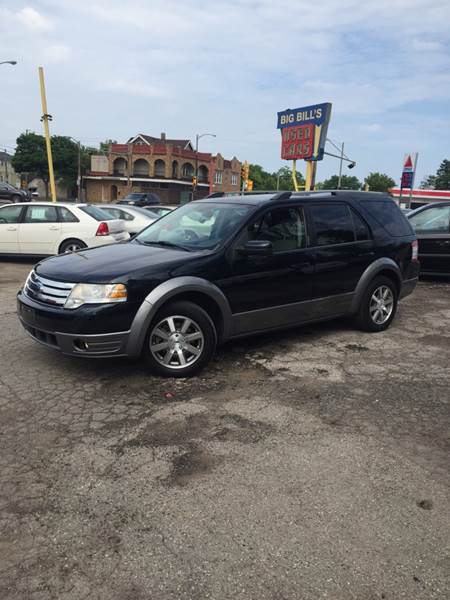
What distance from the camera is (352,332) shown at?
6.14 meters

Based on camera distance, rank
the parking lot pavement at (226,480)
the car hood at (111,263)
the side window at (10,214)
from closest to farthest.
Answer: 1. the parking lot pavement at (226,480)
2. the car hood at (111,263)
3. the side window at (10,214)

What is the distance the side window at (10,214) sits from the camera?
1080 cm

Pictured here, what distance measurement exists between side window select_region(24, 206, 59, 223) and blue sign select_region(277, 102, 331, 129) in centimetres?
1460

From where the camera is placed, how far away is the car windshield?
4824mm

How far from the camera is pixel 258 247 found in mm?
4559

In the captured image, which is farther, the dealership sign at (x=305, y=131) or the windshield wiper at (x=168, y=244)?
the dealership sign at (x=305, y=131)

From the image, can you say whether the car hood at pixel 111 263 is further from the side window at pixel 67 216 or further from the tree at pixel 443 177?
the tree at pixel 443 177

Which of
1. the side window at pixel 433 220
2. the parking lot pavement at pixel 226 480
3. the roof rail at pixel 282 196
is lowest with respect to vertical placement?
the parking lot pavement at pixel 226 480

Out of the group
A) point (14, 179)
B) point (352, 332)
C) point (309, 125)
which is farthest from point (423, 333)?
point (14, 179)

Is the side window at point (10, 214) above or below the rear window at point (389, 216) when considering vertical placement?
below

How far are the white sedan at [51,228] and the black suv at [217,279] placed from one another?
516 cm

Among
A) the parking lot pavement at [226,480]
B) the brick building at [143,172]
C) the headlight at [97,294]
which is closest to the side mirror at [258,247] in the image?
the parking lot pavement at [226,480]

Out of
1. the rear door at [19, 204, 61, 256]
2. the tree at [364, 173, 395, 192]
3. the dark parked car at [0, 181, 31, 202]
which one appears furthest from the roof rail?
the tree at [364, 173, 395, 192]

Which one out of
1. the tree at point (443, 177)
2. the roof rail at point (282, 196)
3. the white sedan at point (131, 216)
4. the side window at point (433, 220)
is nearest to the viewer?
the roof rail at point (282, 196)
